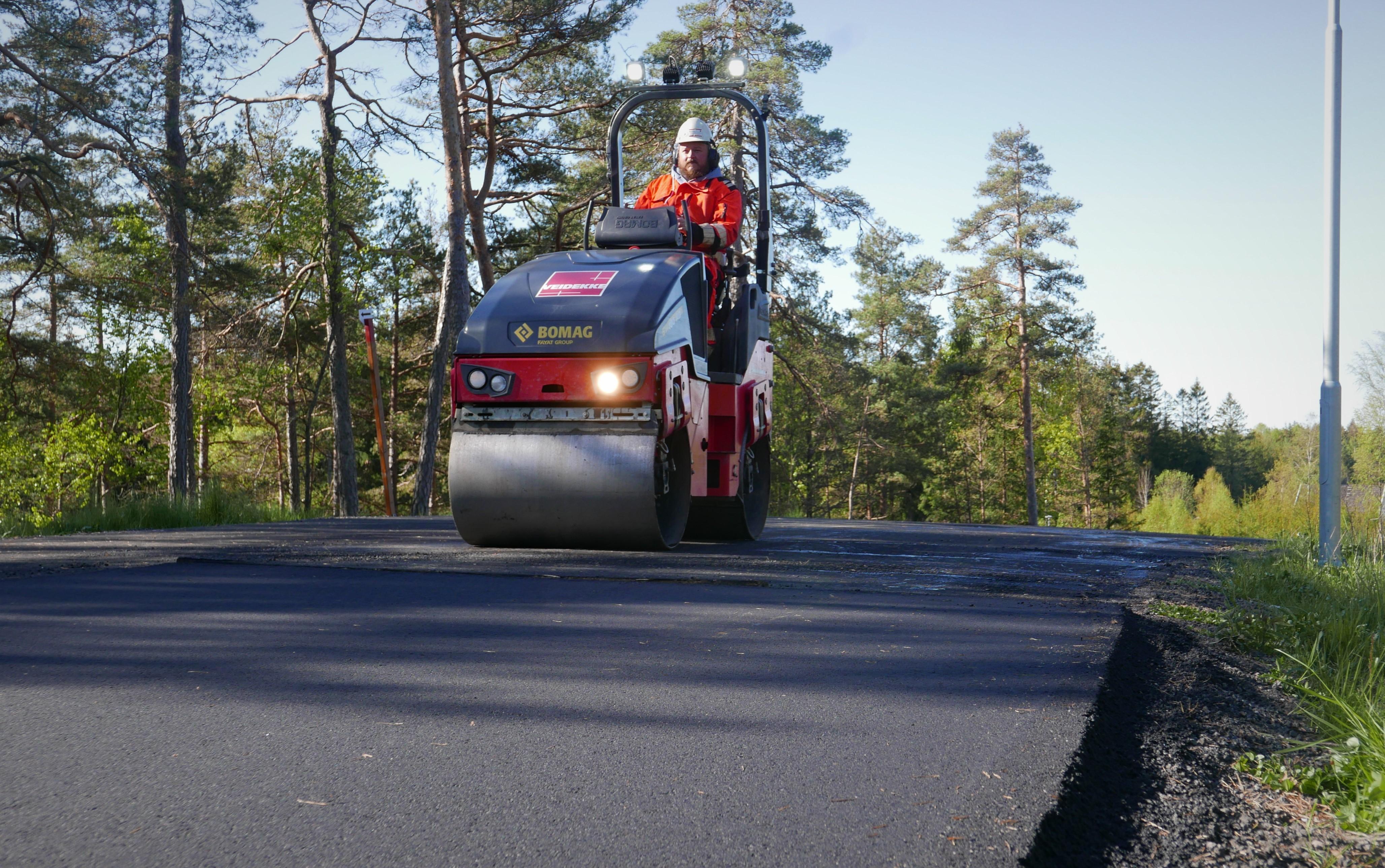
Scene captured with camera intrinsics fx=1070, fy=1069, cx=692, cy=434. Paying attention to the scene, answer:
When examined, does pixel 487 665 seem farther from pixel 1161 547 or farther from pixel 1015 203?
pixel 1015 203

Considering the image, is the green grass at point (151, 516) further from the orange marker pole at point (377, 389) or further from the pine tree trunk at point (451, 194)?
the pine tree trunk at point (451, 194)

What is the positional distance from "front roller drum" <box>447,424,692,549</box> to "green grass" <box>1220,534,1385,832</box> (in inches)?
137

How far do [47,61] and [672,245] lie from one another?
14.9m

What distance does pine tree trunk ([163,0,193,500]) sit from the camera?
19.1 m

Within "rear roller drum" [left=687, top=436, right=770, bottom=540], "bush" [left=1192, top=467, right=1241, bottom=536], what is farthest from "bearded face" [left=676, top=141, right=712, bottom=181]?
"bush" [left=1192, top=467, right=1241, bottom=536]

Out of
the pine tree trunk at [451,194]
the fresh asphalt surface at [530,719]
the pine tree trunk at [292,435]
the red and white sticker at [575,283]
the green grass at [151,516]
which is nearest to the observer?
the fresh asphalt surface at [530,719]

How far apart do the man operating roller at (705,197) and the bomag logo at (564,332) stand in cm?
183

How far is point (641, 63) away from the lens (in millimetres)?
9125

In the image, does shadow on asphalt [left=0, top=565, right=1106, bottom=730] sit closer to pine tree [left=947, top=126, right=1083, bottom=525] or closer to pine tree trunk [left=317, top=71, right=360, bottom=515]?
pine tree trunk [left=317, top=71, right=360, bottom=515]

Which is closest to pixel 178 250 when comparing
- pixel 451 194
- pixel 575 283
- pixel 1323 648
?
pixel 451 194

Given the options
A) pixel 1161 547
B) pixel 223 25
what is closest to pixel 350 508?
pixel 223 25

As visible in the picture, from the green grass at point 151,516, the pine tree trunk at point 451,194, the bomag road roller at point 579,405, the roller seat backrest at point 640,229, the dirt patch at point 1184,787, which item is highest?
the pine tree trunk at point 451,194

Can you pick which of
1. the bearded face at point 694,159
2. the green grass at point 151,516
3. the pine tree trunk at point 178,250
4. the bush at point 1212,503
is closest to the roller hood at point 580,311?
the bearded face at point 694,159

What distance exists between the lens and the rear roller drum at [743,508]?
9.15 meters
